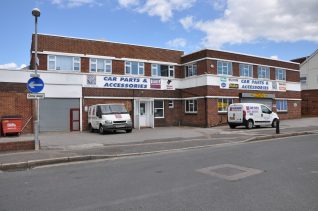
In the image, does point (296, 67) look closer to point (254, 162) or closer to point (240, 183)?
point (254, 162)

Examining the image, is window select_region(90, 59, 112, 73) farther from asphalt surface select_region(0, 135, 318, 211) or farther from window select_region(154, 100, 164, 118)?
asphalt surface select_region(0, 135, 318, 211)

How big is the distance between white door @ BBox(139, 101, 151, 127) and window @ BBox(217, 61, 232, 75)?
6717mm

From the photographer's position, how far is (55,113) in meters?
22.0

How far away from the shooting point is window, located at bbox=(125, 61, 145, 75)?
2579cm

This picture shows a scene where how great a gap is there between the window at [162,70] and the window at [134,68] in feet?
3.58

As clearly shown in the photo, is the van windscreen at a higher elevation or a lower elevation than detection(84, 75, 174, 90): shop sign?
lower

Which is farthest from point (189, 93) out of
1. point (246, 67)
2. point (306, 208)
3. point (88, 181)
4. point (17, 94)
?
point (306, 208)

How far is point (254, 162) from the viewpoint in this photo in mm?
9266

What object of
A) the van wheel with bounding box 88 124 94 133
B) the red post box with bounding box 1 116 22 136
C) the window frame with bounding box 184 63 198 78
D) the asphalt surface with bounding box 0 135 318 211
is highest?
the window frame with bounding box 184 63 198 78

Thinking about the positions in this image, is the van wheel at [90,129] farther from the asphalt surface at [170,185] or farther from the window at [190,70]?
the asphalt surface at [170,185]

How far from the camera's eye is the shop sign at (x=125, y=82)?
23.8 metres

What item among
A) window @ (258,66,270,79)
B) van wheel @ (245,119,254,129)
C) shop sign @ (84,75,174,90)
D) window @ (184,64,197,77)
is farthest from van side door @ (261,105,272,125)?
shop sign @ (84,75,174,90)

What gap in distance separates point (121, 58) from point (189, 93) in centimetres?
655

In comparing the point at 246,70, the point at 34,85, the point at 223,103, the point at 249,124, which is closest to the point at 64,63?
the point at 34,85
